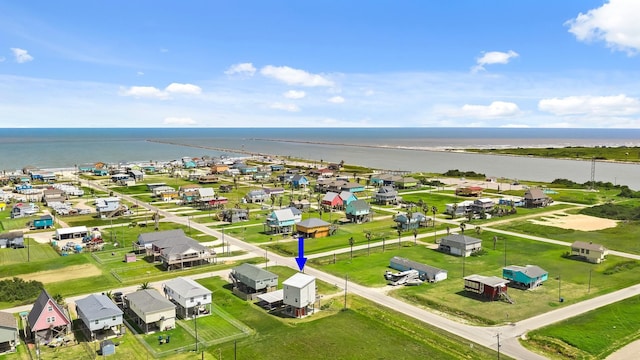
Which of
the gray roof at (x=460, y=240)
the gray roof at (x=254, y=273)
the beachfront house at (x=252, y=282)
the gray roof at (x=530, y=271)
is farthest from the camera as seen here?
the gray roof at (x=460, y=240)

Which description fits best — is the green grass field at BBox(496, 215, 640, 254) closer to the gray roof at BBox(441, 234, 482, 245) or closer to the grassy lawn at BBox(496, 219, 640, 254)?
the grassy lawn at BBox(496, 219, 640, 254)

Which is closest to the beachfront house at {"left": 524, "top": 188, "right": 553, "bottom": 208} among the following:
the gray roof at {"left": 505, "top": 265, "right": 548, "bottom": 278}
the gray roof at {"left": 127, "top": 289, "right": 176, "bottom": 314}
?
the gray roof at {"left": 505, "top": 265, "right": 548, "bottom": 278}

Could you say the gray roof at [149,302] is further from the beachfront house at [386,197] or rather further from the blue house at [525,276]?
the beachfront house at [386,197]

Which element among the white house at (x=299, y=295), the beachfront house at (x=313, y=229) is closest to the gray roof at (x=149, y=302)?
the white house at (x=299, y=295)

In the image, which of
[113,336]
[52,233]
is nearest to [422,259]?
[113,336]

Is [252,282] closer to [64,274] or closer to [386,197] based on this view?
[64,274]

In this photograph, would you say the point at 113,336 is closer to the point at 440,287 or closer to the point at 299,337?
the point at 299,337
